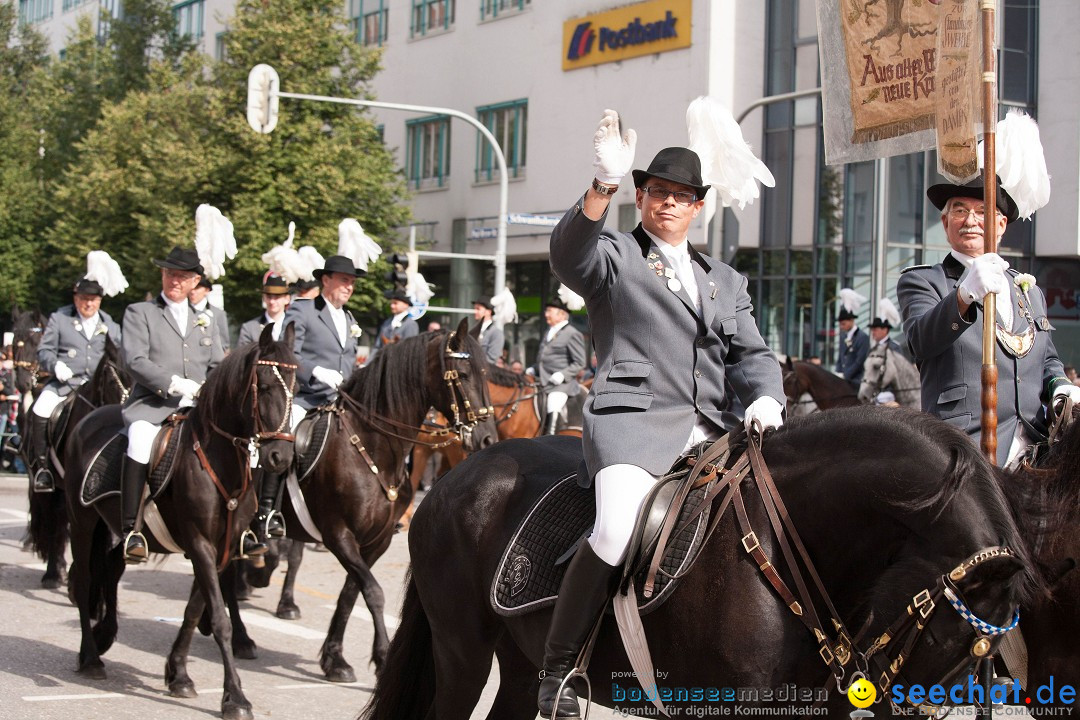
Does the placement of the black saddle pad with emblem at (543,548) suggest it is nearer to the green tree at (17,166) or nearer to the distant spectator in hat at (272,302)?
the distant spectator in hat at (272,302)

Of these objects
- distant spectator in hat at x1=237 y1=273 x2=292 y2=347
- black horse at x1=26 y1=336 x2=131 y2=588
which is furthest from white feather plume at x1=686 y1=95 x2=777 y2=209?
black horse at x1=26 y1=336 x2=131 y2=588

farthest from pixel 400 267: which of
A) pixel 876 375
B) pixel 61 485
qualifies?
pixel 61 485

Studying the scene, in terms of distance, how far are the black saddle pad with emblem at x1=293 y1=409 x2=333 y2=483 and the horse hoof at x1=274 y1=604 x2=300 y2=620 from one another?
1.67 m

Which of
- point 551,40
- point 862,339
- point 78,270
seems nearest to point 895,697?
point 862,339

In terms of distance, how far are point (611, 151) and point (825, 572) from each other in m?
1.51

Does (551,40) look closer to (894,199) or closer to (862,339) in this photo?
(894,199)

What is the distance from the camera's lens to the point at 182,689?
7473 millimetres

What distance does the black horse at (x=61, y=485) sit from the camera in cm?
1113

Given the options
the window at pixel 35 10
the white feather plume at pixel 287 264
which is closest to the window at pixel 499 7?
the white feather plume at pixel 287 264

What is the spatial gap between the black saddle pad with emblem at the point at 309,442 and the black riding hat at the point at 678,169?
Answer: 5010 millimetres

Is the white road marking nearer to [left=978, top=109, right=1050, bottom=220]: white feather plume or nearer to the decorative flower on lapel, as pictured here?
the decorative flower on lapel

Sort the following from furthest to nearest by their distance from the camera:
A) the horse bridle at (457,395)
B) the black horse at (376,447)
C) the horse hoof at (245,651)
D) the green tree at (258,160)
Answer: the green tree at (258,160), the horse bridle at (457,395), the horse hoof at (245,651), the black horse at (376,447)

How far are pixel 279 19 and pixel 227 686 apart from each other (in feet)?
86.4

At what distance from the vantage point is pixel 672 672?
4082 millimetres
